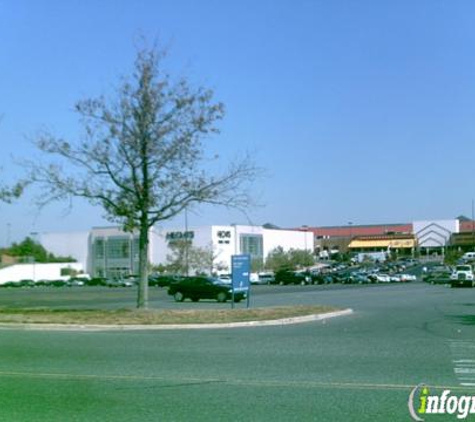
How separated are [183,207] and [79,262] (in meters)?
119

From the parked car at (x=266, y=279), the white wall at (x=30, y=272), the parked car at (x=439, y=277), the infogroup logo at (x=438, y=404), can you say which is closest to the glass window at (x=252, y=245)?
the white wall at (x=30, y=272)

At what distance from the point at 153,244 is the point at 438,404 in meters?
127

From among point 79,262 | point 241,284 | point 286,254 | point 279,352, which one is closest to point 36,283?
point 79,262

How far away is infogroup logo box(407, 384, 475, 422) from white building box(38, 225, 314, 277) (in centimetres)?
10804

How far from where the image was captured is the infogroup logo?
8.86 metres

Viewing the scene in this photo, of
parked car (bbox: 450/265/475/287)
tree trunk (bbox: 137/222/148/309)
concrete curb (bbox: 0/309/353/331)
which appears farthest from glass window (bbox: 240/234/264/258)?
concrete curb (bbox: 0/309/353/331)

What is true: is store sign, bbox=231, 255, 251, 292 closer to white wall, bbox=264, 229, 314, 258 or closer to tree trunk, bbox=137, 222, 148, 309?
tree trunk, bbox=137, 222, 148, 309

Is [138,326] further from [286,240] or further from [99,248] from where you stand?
[286,240]

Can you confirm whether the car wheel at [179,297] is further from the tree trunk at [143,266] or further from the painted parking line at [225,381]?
the painted parking line at [225,381]

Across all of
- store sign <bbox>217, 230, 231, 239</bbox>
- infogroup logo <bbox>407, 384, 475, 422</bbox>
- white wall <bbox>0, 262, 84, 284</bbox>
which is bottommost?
infogroup logo <bbox>407, 384, 475, 422</bbox>

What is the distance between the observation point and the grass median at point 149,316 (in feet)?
79.0

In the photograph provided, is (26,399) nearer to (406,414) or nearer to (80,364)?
(80,364)

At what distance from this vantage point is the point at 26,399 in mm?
10117

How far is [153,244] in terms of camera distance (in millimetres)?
135375
